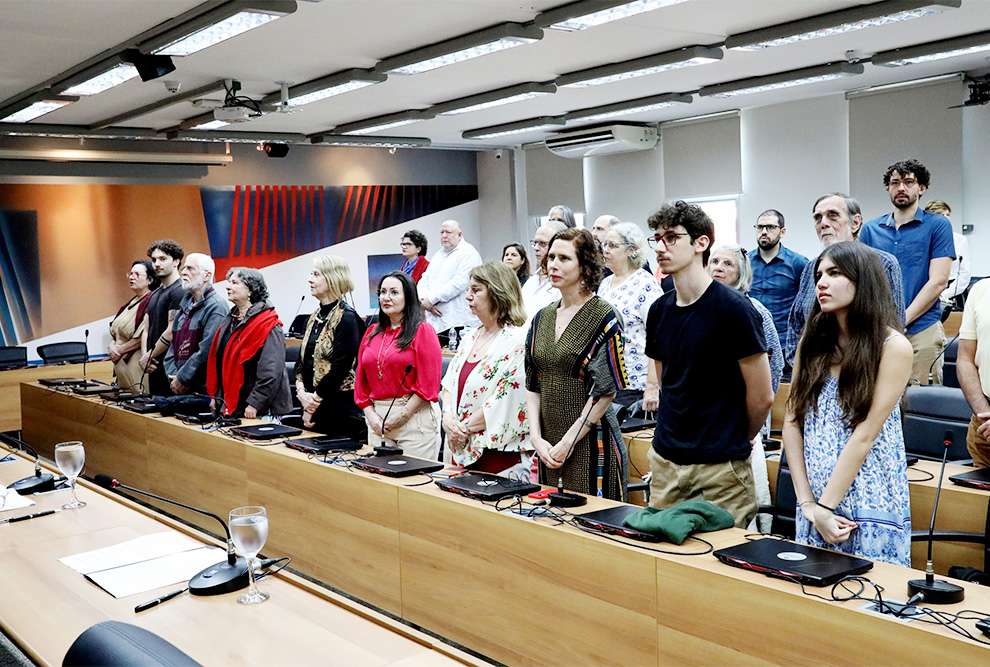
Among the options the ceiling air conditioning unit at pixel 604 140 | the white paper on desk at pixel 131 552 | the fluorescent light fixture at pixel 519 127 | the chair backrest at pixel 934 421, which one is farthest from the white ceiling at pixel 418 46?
the white paper on desk at pixel 131 552

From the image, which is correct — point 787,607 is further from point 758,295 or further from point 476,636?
point 758,295

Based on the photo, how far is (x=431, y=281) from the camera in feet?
25.7

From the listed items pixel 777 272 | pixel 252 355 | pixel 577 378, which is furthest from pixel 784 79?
pixel 577 378

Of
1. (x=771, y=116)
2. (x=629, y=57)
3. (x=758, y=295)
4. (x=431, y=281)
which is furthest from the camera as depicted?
(x=771, y=116)

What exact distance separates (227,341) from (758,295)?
10.6 ft

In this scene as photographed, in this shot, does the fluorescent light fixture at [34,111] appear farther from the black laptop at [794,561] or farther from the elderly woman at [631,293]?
the black laptop at [794,561]

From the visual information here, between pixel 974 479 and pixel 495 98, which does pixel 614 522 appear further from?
pixel 495 98

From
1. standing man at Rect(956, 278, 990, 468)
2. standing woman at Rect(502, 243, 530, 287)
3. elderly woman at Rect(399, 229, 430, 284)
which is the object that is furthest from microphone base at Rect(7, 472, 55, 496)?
elderly woman at Rect(399, 229, 430, 284)

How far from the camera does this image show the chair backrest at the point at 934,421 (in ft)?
11.7

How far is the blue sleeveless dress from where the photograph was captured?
2.36 metres

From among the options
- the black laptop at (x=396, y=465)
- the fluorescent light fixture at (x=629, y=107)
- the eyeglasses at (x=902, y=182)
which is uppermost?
the fluorescent light fixture at (x=629, y=107)

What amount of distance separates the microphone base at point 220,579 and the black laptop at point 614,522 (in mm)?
971

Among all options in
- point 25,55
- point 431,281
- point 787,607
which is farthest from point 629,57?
point 787,607

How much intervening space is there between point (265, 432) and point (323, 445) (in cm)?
55
